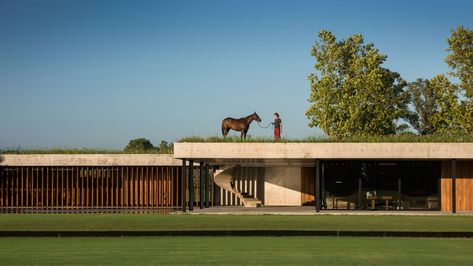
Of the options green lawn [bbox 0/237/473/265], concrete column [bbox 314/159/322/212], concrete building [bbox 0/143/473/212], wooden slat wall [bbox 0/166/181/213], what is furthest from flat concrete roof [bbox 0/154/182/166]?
green lawn [bbox 0/237/473/265]

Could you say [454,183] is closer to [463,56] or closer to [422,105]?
[463,56]

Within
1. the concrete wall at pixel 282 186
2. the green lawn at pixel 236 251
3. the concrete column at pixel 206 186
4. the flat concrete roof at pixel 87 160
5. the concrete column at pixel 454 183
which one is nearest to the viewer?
the green lawn at pixel 236 251

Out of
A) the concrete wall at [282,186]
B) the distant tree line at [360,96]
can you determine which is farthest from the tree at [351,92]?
the concrete wall at [282,186]

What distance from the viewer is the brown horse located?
41.4m

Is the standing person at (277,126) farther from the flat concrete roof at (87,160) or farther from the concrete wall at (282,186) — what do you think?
the concrete wall at (282,186)

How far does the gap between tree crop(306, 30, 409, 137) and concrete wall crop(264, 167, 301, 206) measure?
14.9 meters

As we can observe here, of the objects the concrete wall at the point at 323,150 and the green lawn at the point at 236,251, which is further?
the concrete wall at the point at 323,150

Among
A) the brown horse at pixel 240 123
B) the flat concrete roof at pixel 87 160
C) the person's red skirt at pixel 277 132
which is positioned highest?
the brown horse at pixel 240 123

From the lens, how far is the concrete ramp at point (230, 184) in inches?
1681

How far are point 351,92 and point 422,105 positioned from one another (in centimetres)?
2996

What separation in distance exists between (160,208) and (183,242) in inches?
786

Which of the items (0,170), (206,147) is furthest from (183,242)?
(0,170)

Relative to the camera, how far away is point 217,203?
47.0m

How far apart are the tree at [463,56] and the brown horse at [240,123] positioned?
20253 mm
